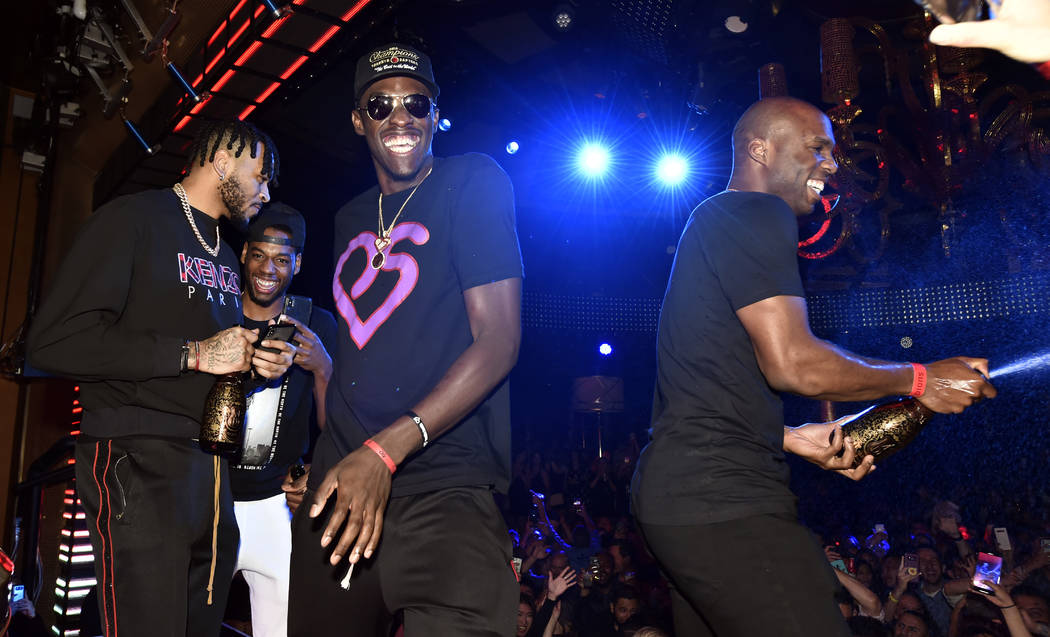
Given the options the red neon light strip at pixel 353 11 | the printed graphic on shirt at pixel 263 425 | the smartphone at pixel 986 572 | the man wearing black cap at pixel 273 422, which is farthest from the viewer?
the red neon light strip at pixel 353 11

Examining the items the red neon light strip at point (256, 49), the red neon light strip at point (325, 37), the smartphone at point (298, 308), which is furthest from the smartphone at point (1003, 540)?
the red neon light strip at point (325, 37)

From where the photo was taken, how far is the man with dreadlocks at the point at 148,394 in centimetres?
202

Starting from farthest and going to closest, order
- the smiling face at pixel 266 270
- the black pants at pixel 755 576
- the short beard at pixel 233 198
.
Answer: the smiling face at pixel 266 270 → the short beard at pixel 233 198 → the black pants at pixel 755 576

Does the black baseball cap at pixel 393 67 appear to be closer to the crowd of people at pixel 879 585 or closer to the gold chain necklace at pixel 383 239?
the gold chain necklace at pixel 383 239

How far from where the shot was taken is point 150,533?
6.66 ft

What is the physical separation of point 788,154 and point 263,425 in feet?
8.64

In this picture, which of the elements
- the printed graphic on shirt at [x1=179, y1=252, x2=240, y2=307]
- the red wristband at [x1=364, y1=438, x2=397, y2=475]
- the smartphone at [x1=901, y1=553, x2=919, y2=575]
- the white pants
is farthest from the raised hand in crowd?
the printed graphic on shirt at [x1=179, y1=252, x2=240, y2=307]


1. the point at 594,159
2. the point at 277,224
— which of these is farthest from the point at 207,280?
the point at 594,159

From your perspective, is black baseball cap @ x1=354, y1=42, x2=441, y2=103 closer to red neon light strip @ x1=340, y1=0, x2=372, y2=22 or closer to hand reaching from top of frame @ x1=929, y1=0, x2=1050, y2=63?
hand reaching from top of frame @ x1=929, y1=0, x2=1050, y2=63

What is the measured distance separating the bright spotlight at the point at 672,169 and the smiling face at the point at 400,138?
809 cm

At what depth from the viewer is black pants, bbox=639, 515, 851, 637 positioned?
1629 millimetres

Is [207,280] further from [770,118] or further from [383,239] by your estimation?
[770,118]

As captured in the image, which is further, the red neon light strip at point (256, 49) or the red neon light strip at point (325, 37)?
the red neon light strip at point (325, 37)

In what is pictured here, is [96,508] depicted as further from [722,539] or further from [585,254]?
[585,254]
